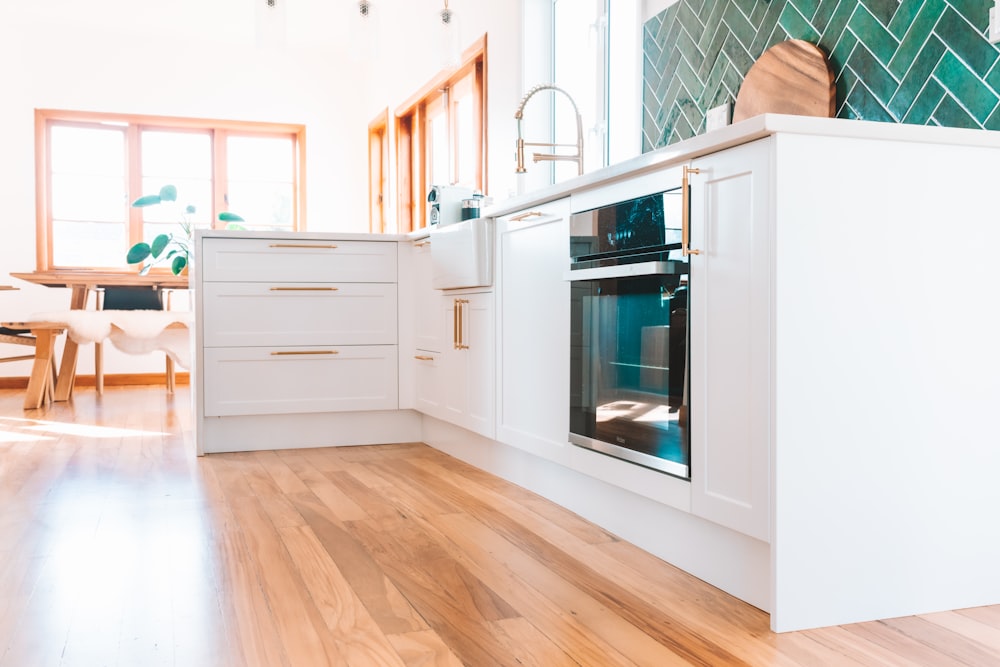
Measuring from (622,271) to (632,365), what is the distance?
0.22m

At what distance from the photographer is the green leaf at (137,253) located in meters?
6.55

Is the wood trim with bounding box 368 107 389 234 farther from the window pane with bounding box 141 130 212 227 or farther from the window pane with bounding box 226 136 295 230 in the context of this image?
the window pane with bounding box 141 130 212 227

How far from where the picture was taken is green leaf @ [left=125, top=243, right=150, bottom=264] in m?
6.55

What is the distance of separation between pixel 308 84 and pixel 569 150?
417 centimetres

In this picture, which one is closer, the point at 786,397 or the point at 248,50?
the point at 786,397

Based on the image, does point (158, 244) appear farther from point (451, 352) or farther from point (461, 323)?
point (461, 323)

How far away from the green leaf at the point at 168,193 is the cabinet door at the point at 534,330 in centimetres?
450

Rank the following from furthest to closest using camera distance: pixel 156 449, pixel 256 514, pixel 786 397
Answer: pixel 156 449
pixel 256 514
pixel 786 397

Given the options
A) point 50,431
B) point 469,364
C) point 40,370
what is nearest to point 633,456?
point 469,364

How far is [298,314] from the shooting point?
3.67 meters

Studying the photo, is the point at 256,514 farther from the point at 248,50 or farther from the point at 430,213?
the point at 248,50

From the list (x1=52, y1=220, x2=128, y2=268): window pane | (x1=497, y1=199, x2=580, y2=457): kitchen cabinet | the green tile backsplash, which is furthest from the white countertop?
(x1=52, y1=220, x2=128, y2=268): window pane

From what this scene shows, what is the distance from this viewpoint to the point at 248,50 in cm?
723

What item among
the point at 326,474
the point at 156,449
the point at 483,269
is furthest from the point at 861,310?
the point at 156,449
